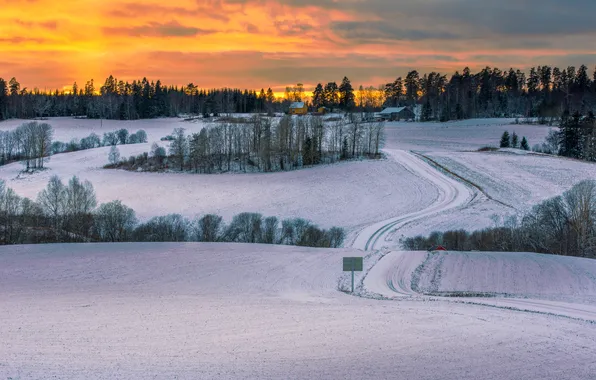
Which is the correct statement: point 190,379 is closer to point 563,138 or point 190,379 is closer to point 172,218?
point 172,218

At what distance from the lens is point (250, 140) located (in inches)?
3831

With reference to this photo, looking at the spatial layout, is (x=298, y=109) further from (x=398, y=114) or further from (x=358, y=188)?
(x=358, y=188)

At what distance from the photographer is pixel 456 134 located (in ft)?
386

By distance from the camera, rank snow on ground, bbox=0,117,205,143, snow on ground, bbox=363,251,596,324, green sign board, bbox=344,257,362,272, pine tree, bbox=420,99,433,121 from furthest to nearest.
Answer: pine tree, bbox=420,99,433,121
snow on ground, bbox=0,117,205,143
green sign board, bbox=344,257,362,272
snow on ground, bbox=363,251,596,324

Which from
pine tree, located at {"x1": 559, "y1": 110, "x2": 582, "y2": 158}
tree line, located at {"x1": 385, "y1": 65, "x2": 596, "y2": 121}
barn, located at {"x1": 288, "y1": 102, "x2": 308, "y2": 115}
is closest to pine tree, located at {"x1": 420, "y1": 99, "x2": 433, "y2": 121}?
tree line, located at {"x1": 385, "y1": 65, "x2": 596, "y2": 121}

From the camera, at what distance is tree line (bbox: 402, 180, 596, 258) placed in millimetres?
39875

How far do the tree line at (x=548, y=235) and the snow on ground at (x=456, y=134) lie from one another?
55.7 meters

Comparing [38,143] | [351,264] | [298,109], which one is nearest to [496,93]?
[298,109]

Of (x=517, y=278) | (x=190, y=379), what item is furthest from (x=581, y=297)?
(x=190, y=379)

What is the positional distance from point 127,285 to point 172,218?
23.3 metres

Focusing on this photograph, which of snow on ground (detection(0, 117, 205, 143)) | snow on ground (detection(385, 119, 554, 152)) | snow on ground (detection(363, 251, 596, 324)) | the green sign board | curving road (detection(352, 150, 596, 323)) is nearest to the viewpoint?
curving road (detection(352, 150, 596, 323))

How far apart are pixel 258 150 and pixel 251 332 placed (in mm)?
74681

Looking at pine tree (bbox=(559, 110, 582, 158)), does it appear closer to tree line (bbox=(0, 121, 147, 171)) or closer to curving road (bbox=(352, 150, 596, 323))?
curving road (bbox=(352, 150, 596, 323))

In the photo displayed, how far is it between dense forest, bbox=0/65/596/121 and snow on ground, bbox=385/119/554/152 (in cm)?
1181
